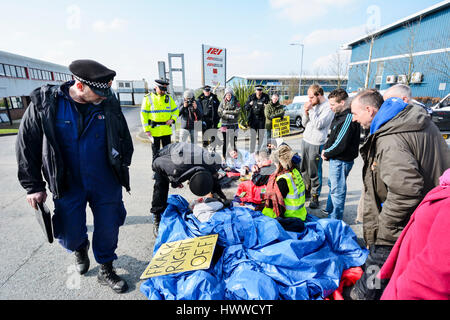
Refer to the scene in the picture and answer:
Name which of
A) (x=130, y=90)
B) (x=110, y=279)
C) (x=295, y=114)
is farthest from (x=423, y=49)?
(x=130, y=90)

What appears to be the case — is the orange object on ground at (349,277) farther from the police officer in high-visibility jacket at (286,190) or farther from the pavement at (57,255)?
the pavement at (57,255)

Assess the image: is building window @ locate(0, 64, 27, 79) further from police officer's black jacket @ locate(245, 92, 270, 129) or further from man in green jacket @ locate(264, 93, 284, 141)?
man in green jacket @ locate(264, 93, 284, 141)

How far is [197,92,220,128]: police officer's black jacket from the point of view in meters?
6.91

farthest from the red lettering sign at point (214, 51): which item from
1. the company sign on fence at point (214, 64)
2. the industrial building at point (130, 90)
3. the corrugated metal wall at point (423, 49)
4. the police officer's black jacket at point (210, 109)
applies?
the industrial building at point (130, 90)

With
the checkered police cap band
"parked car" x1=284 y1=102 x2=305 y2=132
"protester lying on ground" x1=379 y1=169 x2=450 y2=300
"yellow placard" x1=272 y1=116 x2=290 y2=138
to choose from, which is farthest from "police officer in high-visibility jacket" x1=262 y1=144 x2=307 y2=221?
"parked car" x1=284 y1=102 x2=305 y2=132

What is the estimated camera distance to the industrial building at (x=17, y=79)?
18.6 metres

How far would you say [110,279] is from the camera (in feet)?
7.43

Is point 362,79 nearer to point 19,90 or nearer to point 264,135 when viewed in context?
point 264,135

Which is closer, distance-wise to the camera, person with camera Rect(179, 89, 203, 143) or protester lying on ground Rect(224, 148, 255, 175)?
protester lying on ground Rect(224, 148, 255, 175)

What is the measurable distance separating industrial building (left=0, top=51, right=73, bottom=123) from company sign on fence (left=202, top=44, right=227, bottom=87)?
14823mm

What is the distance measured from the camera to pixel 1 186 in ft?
15.8

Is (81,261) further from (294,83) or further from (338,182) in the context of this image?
(294,83)
